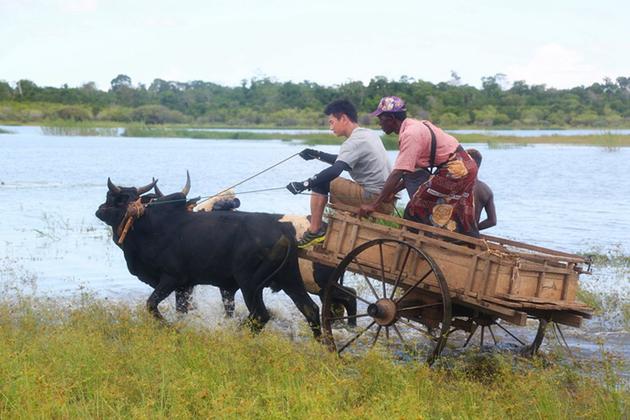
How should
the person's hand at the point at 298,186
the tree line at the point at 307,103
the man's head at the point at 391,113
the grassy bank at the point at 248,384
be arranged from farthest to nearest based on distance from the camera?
the tree line at the point at 307,103
the person's hand at the point at 298,186
the man's head at the point at 391,113
the grassy bank at the point at 248,384

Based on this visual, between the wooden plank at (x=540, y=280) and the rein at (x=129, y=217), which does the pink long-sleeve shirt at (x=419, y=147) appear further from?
the rein at (x=129, y=217)

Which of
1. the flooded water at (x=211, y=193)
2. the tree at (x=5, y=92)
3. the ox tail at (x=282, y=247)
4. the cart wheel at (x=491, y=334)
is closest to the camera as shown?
the cart wheel at (x=491, y=334)

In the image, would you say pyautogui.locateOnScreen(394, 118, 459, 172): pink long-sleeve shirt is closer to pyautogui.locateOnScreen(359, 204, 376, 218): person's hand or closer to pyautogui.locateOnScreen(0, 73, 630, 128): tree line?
pyautogui.locateOnScreen(359, 204, 376, 218): person's hand

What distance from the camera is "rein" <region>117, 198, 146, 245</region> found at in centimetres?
844

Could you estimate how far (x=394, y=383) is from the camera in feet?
19.9

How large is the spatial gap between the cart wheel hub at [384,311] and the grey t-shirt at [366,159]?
1.24m

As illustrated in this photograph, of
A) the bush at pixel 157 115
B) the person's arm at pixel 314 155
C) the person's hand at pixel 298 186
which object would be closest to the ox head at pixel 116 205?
the person's arm at pixel 314 155

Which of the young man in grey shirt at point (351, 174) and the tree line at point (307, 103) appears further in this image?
the tree line at point (307, 103)

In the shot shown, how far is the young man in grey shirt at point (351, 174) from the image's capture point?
7715mm

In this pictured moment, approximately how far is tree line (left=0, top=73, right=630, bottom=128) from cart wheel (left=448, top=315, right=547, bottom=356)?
179 ft

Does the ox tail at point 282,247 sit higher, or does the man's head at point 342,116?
the man's head at point 342,116

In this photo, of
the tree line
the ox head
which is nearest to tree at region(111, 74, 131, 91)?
the tree line

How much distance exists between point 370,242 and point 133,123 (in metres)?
65.1

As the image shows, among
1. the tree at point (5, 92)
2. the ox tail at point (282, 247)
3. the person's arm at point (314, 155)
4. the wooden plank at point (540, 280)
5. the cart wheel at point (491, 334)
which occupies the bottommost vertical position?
the tree at point (5, 92)
